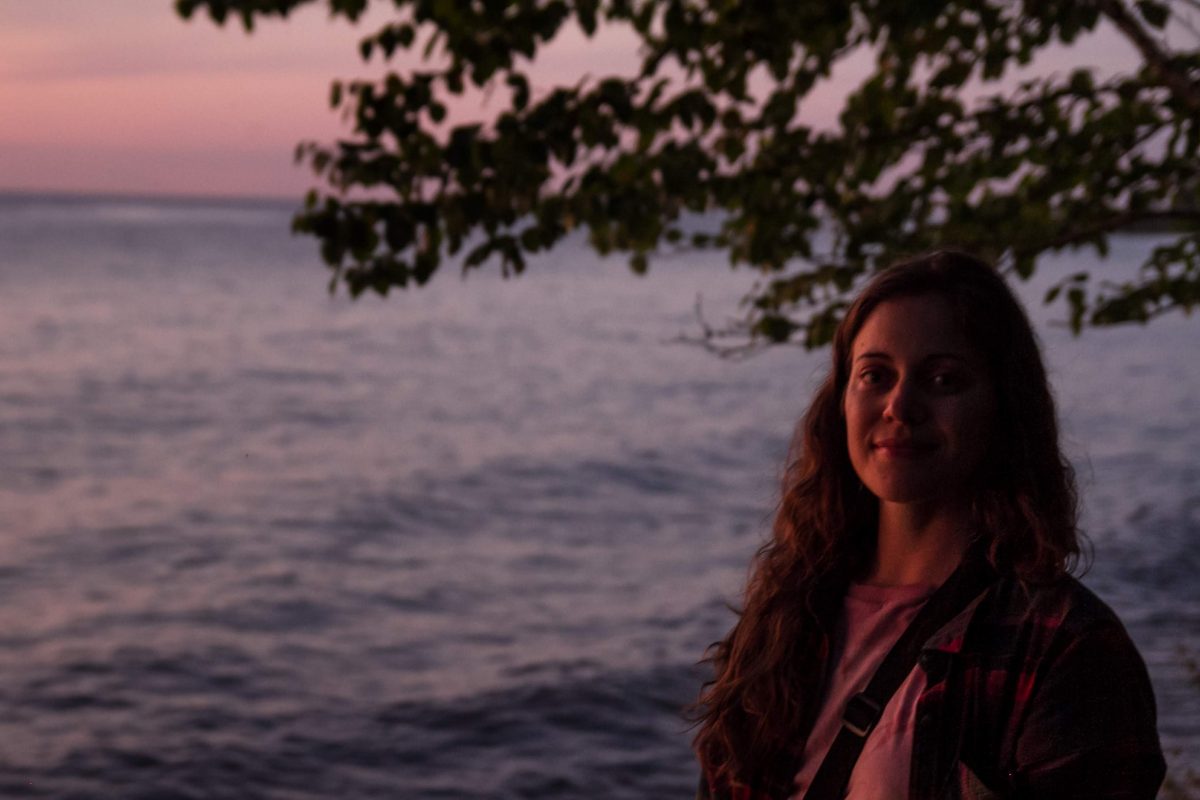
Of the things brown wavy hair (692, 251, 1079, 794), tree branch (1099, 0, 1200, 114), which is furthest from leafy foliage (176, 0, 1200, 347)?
brown wavy hair (692, 251, 1079, 794)

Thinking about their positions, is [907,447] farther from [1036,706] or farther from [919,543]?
[1036,706]

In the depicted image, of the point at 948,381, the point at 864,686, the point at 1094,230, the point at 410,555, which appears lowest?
the point at 410,555

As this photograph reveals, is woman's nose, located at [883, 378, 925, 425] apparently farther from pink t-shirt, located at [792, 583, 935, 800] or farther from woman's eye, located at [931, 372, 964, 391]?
pink t-shirt, located at [792, 583, 935, 800]

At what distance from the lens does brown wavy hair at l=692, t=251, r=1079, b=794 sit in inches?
93.5

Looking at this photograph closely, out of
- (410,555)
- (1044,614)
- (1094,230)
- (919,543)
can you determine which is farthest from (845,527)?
(410,555)

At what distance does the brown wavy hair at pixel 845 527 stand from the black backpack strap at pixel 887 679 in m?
0.06

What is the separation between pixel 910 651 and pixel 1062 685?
0.94 ft

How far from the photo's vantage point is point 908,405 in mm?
2369

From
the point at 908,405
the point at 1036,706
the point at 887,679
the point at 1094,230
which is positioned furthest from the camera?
the point at 1094,230

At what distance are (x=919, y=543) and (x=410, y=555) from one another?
14.6 metres

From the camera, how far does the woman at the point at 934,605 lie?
2.04 meters

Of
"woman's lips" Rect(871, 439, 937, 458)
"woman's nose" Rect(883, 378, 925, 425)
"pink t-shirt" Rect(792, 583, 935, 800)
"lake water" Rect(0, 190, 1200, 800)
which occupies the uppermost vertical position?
"woman's nose" Rect(883, 378, 925, 425)

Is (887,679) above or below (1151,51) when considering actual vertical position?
below

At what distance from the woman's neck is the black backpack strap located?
0.07 meters
